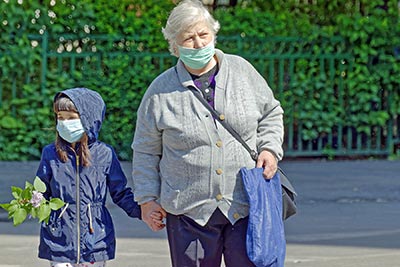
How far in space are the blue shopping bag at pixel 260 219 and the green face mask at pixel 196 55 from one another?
519 millimetres

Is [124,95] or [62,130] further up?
[62,130]

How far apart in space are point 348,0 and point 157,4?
251 cm

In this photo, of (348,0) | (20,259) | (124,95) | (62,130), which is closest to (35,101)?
(124,95)

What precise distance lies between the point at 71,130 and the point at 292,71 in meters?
9.00

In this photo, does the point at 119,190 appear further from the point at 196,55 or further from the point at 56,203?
the point at 196,55

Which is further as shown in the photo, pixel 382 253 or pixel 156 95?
pixel 382 253

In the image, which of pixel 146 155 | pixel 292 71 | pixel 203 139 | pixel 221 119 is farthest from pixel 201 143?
pixel 292 71

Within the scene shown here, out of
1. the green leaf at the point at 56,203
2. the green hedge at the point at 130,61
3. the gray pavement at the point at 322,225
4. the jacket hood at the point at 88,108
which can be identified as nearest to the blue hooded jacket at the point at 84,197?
the jacket hood at the point at 88,108

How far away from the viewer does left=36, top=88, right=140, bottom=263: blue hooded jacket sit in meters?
5.72

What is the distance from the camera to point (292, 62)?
575 inches

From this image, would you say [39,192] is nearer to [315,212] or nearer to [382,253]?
[382,253]

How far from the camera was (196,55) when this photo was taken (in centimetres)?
514

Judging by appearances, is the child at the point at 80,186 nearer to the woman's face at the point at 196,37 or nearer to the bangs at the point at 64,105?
the bangs at the point at 64,105

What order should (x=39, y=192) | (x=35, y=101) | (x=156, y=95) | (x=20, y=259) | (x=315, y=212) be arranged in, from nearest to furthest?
1. (x=156, y=95)
2. (x=39, y=192)
3. (x=20, y=259)
4. (x=315, y=212)
5. (x=35, y=101)
